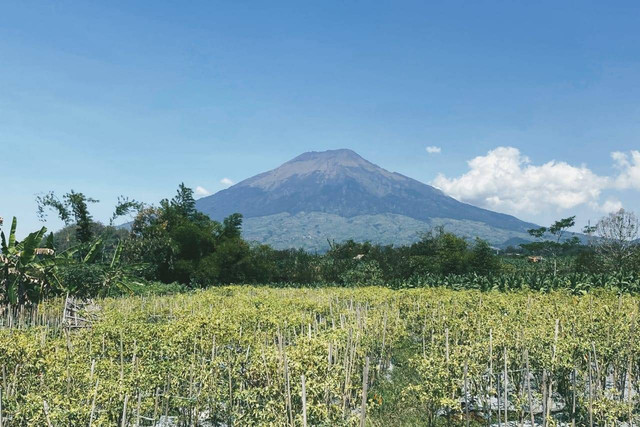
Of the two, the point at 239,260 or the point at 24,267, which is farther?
the point at 239,260

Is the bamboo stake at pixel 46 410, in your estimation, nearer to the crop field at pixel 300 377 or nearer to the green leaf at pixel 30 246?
the crop field at pixel 300 377

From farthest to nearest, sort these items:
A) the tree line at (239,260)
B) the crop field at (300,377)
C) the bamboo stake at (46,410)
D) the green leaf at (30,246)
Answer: the tree line at (239,260), the green leaf at (30,246), the crop field at (300,377), the bamboo stake at (46,410)

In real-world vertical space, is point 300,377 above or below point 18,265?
below

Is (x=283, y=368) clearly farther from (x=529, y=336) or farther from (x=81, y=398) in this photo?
(x=529, y=336)

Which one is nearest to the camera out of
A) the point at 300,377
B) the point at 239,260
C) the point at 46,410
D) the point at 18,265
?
the point at 46,410

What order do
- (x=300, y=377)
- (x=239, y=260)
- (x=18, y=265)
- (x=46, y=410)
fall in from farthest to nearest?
(x=239, y=260), (x=18, y=265), (x=300, y=377), (x=46, y=410)

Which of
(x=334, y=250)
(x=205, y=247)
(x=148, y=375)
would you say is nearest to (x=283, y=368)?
(x=148, y=375)

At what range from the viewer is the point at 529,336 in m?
9.74

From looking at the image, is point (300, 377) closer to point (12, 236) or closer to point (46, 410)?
point (46, 410)

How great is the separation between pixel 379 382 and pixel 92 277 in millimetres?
18996

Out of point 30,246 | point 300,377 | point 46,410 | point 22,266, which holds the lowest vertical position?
point 46,410

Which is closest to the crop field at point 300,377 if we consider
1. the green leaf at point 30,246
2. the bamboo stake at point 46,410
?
the bamboo stake at point 46,410

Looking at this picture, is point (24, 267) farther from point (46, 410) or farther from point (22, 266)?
point (46, 410)

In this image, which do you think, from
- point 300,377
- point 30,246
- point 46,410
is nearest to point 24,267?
point 30,246
